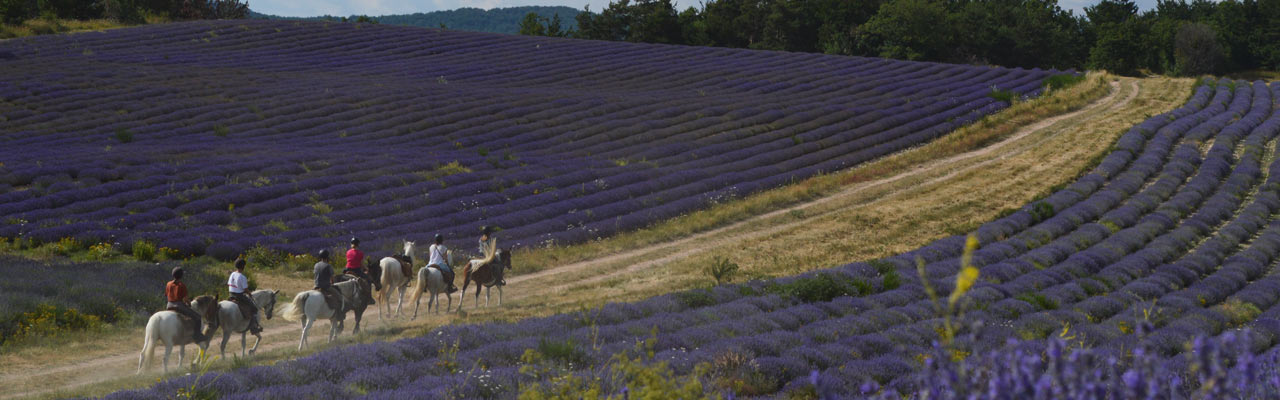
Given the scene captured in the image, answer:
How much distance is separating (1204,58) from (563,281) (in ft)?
227

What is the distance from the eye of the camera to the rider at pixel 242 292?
14320mm

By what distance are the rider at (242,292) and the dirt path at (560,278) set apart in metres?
0.51

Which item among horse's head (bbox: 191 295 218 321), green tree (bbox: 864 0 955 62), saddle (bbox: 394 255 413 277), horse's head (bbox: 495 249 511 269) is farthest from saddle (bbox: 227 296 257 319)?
green tree (bbox: 864 0 955 62)

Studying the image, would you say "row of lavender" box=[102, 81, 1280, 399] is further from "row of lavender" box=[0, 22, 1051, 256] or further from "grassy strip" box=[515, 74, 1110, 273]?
"row of lavender" box=[0, 22, 1051, 256]

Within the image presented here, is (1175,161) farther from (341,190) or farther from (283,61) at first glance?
(283,61)

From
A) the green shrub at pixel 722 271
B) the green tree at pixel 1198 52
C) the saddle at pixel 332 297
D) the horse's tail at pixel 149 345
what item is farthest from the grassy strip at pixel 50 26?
the green tree at pixel 1198 52

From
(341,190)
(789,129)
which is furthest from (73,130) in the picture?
(789,129)

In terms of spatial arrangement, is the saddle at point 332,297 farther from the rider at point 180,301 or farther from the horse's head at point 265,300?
the rider at point 180,301

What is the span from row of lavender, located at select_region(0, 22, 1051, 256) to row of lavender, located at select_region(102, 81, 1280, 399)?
31.0 feet

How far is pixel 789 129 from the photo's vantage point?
36.2m

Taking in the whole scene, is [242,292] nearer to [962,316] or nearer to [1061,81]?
[962,316]

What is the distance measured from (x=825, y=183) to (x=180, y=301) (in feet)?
67.8

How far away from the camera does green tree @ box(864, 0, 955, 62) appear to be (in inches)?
2547

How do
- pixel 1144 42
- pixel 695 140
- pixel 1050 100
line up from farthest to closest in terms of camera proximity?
pixel 1144 42 → pixel 1050 100 → pixel 695 140
